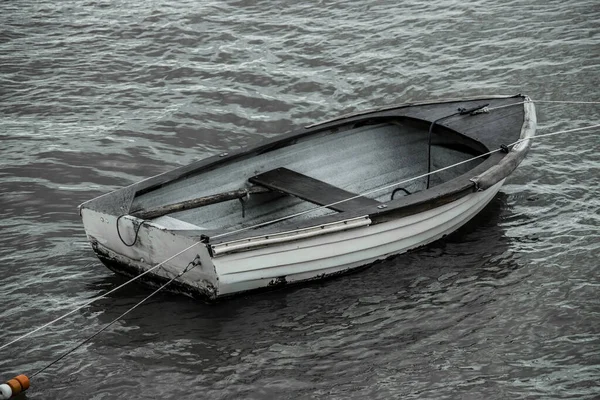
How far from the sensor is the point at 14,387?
7582mm

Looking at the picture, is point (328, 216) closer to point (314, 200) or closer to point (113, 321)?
point (314, 200)

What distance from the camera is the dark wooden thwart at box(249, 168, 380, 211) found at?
9.18 meters

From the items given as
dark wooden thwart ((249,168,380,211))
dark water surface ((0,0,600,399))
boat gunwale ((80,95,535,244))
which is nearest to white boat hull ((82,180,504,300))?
boat gunwale ((80,95,535,244))

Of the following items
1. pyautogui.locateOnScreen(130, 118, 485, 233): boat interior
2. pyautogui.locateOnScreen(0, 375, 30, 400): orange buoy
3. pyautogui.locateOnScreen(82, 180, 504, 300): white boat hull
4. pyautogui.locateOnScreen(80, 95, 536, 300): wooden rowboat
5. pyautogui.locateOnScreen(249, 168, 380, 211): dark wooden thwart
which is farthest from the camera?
pyautogui.locateOnScreen(130, 118, 485, 233): boat interior

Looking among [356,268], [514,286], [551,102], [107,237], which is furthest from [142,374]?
[551,102]

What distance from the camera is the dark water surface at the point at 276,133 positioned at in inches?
319

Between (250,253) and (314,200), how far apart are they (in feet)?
3.63

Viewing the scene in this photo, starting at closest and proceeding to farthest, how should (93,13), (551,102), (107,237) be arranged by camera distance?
(107,237)
(551,102)
(93,13)

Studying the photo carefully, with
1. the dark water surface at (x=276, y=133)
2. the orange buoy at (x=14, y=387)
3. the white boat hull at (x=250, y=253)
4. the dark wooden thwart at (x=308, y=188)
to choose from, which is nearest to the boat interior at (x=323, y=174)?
the dark wooden thwart at (x=308, y=188)

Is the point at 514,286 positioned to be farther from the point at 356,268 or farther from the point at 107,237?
the point at 107,237

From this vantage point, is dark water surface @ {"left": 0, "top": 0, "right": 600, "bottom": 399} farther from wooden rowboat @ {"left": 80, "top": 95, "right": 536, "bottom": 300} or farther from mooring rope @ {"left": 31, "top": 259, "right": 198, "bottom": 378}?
wooden rowboat @ {"left": 80, "top": 95, "right": 536, "bottom": 300}

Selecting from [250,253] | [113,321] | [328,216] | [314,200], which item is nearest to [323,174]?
[314,200]

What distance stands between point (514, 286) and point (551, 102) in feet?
14.9

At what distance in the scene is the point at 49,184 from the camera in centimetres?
1169
